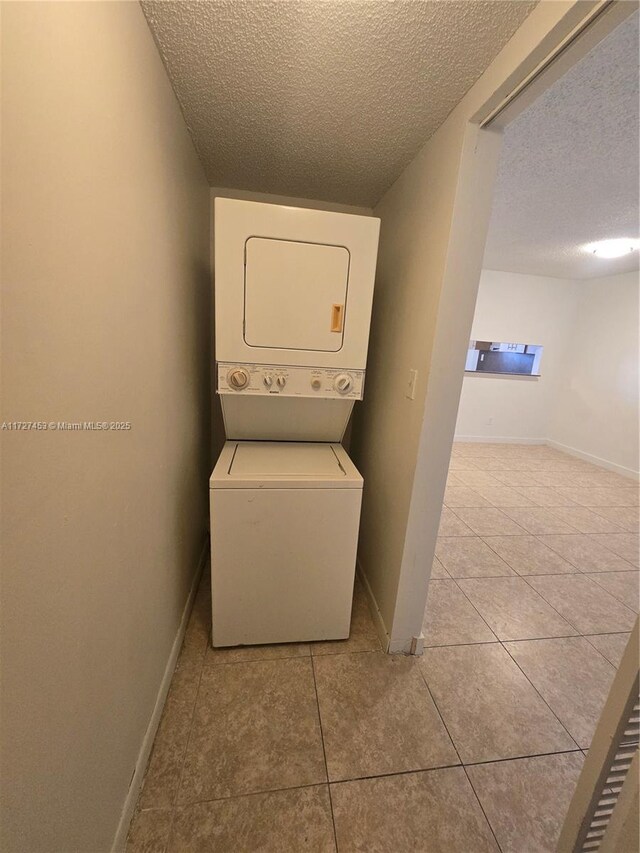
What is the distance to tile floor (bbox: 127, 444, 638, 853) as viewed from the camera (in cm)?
96

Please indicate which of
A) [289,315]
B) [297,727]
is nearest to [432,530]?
[297,727]

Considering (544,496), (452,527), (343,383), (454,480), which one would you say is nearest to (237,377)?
(343,383)

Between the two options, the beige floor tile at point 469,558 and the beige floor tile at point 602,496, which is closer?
the beige floor tile at point 469,558

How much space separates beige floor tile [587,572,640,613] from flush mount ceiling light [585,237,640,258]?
285 cm

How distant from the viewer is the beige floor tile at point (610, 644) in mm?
1611

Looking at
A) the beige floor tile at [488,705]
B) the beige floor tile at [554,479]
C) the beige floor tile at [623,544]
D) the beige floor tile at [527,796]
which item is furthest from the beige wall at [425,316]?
the beige floor tile at [554,479]

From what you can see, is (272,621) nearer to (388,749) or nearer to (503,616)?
(388,749)

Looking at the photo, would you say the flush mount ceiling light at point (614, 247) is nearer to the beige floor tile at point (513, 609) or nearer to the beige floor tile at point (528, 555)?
the beige floor tile at point (528, 555)

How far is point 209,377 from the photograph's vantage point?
6.96ft

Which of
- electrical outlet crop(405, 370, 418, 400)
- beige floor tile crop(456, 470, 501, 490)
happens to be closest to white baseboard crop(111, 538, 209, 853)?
electrical outlet crop(405, 370, 418, 400)

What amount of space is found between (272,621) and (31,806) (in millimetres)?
994

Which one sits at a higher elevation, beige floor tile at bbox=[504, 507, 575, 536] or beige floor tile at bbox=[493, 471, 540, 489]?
beige floor tile at bbox=[493, 471, 540, 489]

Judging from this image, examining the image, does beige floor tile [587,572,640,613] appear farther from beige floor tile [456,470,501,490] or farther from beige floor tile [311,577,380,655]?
beige floor tile [311,577,380,655]

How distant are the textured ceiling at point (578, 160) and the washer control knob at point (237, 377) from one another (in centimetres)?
159
